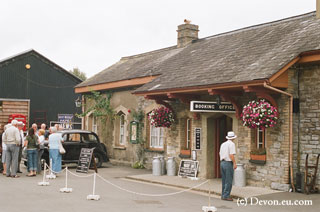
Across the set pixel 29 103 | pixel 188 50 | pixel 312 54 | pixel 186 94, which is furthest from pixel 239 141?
pixel 29 103

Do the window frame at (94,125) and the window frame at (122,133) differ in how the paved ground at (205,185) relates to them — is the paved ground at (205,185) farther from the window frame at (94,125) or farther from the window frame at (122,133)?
the window frame at (94,125)

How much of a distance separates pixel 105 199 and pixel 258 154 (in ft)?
15.4

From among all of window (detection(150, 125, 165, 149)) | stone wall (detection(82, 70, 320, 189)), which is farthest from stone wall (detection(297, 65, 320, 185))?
window (detection(150, 125, 165, 149))

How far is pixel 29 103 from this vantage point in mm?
31359

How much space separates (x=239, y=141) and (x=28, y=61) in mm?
21748

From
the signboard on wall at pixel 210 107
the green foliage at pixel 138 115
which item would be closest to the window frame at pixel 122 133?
the green foliage at pixel 138 115

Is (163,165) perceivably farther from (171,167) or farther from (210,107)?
(210,107)

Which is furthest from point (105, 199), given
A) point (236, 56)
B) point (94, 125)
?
point (94, 125)

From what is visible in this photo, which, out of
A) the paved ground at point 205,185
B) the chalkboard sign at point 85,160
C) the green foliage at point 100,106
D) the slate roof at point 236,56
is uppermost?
the slate roof at point 236,56

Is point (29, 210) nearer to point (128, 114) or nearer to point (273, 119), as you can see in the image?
point (273, 119)

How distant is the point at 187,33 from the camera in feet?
66.4

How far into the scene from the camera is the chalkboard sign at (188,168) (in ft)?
48.1

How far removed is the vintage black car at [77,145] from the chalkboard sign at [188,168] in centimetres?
459

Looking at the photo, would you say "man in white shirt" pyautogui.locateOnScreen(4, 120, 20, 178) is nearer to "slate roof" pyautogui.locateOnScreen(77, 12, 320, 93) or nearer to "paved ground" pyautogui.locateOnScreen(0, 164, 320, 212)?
"paved ground" pyautogui.locateOnScreen(0, 164, 320, 212)
